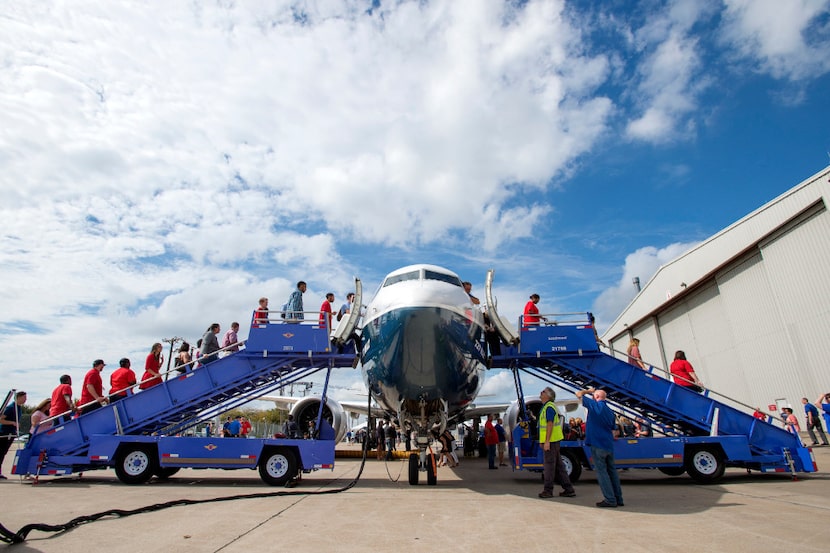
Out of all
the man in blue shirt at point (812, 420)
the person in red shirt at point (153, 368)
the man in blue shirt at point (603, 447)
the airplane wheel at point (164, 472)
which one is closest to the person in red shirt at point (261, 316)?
the person in red shirt at point (153, 368)

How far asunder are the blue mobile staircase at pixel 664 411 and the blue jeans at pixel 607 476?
136 inches

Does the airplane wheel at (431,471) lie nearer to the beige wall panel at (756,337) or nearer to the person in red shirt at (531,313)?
the person in red shirt at (531,313)

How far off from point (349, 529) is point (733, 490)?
23.8 ft

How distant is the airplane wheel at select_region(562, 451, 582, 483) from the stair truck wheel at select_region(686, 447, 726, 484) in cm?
222

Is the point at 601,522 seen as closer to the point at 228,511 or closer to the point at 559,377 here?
the point at 228,511

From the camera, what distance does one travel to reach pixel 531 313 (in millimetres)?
11531

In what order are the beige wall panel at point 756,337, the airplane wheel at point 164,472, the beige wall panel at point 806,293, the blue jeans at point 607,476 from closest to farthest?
the blue jeans at point 607,476
the airplane wheel at point 164,472
the beige wall panel at point 806,293
the beige wall panel at point 756,337

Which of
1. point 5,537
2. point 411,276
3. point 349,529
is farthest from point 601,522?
point 5,537

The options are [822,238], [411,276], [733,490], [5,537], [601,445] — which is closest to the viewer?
[5,537]

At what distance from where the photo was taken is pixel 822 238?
16516mm

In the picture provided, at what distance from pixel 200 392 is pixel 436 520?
23.6 feet

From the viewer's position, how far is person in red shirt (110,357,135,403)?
10639mm

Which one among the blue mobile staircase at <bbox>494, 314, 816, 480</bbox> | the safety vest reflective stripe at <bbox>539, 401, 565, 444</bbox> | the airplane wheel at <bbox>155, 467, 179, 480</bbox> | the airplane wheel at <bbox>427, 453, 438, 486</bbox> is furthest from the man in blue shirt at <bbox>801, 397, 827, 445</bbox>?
the airplane wheel at <bbox>155, 467, 179, 480</bbox>

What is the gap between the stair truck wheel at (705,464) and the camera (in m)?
9.55
